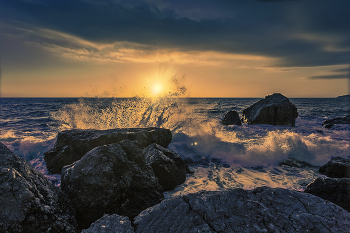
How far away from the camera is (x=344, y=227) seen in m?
1.86

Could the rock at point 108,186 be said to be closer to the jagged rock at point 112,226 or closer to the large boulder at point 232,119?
the jagged rock at point 112,226

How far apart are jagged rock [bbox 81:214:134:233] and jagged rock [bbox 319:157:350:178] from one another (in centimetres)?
521

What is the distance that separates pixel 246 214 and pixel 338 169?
415 centimetres

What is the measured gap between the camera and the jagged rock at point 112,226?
1.95 m

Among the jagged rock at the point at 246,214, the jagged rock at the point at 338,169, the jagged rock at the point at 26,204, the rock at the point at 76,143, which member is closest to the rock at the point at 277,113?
the jagged rock at the point at 338,169

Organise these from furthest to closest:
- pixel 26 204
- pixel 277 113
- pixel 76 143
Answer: pixel 277 113 < pixel 76 143 < pixel 26 204

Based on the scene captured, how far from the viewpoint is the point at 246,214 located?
6.81ft

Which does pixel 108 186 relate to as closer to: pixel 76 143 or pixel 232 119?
pixel 76 143

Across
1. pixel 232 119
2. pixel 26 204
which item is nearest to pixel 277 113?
pixel 232 119

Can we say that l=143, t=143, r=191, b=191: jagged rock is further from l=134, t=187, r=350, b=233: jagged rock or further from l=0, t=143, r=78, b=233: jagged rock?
l=0, t=143, r=78, b=233: jagged rock

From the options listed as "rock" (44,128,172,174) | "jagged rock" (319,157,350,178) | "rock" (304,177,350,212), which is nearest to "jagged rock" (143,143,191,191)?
"rock" (44,128,172,174)

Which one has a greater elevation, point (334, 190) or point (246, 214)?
point (246, 214)

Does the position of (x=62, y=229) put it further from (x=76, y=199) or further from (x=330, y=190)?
(x=330, y=190)

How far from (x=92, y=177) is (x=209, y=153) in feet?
14.2
